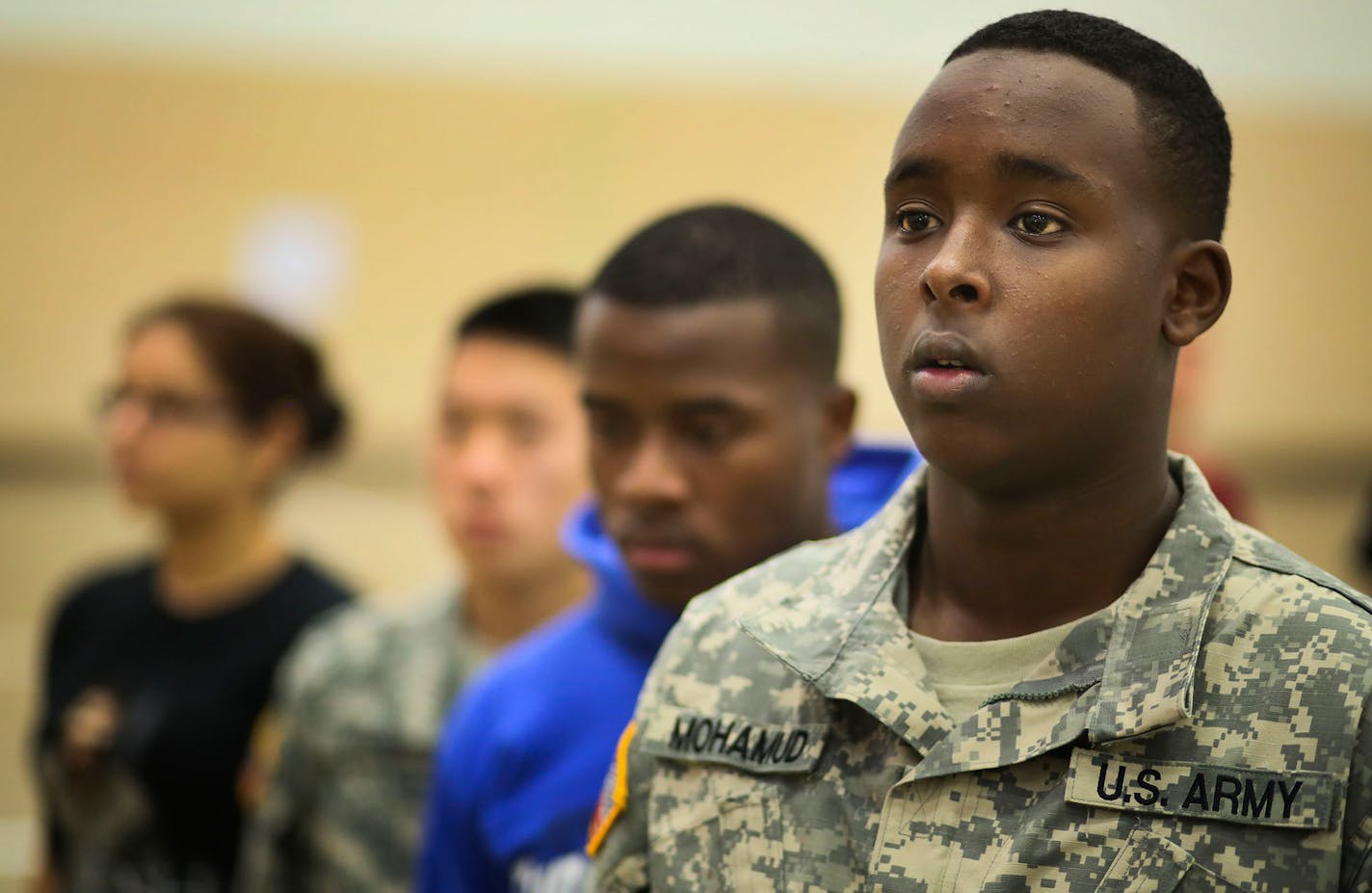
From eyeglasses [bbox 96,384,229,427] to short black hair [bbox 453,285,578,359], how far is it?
0.60 metres

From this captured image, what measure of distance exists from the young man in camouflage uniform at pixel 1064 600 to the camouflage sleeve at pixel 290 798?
1.57 m

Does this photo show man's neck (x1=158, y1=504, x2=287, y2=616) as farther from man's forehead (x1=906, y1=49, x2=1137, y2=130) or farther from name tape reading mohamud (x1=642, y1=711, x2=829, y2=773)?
man's forehead (x1=906, y1=49, x2=1137, y2=130)

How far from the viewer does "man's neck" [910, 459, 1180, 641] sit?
1.06 m

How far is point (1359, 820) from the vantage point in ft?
3.05

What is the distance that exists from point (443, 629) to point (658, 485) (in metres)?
1.16

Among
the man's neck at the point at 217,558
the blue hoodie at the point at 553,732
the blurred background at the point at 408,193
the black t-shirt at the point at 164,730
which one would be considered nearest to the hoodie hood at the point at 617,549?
the blue hoodie at the point at 553,732

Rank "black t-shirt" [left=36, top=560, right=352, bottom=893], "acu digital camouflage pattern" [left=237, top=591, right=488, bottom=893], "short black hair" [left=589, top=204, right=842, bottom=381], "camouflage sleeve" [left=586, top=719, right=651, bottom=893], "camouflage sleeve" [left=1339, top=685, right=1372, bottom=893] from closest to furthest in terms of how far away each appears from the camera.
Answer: "camouflage sleeve" [left=1339, top=685, right=1372, bottom=893] < "camouflage sleeve" [left=586, top=719, right=651, bottom=893] < "short black hair" [left=589, top=204, right=842, bottom=381] < "acu digital camouflage pattern" [left=237, top=591, right=488, bottom=893] < "black t-shirt" [left=36, top=560, right=352, bottom=893]

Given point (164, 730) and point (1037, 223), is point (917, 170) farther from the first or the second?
point (164, 730)

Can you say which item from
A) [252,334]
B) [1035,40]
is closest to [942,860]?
[1035,40]

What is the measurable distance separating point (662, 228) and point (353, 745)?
46.8 inches

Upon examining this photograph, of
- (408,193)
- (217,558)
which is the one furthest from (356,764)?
(408,193)

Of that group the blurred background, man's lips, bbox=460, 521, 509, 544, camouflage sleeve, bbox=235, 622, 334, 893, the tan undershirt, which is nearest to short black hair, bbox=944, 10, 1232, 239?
the tan undershirt

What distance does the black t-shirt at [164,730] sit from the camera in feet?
8.87

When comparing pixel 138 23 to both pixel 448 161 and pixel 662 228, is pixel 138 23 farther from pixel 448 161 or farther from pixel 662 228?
pixel 662 228
